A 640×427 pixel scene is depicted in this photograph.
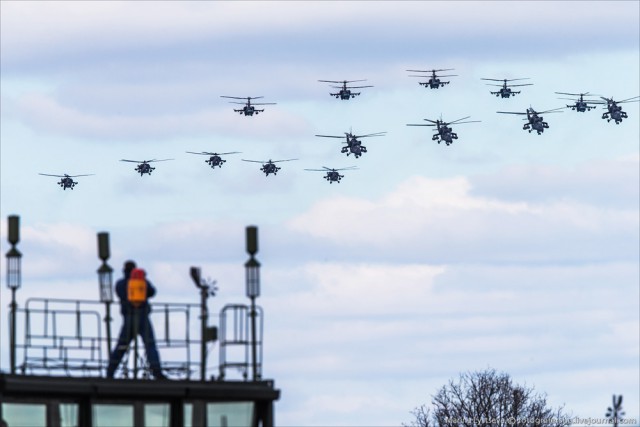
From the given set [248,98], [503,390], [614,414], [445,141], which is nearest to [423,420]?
[503,390]

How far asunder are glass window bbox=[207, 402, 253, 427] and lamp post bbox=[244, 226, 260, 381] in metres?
0.95

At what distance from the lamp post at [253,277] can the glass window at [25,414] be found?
510 cm

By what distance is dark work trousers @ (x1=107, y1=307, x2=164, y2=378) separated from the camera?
46281mm

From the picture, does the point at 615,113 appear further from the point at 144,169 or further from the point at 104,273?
the point at 104,273

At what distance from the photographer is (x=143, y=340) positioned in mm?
46625

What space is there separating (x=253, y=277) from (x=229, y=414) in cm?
316

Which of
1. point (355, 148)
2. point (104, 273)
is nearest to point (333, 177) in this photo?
point (355, 148)

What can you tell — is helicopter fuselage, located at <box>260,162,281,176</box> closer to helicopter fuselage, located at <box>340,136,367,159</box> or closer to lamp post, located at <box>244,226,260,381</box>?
helicopter fuselage, located at <box>340,136,367,159</box>

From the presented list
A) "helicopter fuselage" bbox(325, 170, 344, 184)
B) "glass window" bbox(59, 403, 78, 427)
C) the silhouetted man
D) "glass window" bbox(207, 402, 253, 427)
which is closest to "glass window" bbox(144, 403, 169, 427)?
"glass window" bbox(207, 402, 253, 427)

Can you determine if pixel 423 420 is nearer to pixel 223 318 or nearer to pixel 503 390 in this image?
pixel 503 390

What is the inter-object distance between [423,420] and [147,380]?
109779 millimetres

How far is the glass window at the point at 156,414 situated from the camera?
44.8 meters

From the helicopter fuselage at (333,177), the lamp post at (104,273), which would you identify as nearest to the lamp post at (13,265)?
the lamp post at (104,273)

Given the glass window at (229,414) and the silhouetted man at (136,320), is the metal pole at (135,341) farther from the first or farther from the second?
the glass window at (229,414)
